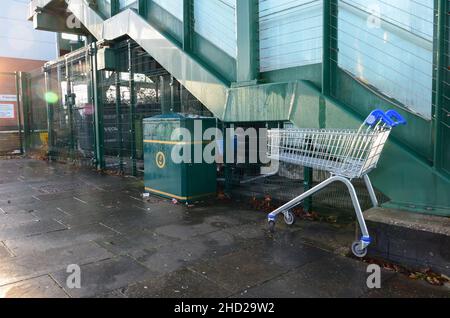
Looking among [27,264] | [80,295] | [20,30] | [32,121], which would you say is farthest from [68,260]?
[20,30]

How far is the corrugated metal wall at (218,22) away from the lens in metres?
6.32

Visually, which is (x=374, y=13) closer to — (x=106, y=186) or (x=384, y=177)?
(x=384, y=177)

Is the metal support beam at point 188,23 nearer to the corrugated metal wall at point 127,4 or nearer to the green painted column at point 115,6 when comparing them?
the corrugated metal wall at point 127,4

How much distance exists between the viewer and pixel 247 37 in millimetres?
5879

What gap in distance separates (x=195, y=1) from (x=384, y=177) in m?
4.69

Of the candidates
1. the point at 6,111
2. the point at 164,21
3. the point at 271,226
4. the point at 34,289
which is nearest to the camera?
the point at 34,289

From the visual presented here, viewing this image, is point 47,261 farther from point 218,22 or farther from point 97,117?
point 97,117

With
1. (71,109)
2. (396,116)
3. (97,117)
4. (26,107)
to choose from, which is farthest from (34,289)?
(26,107)

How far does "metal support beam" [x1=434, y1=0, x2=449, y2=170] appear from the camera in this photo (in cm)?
377

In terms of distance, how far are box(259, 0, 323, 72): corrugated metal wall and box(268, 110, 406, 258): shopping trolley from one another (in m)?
1.46

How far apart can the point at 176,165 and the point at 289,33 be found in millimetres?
2650

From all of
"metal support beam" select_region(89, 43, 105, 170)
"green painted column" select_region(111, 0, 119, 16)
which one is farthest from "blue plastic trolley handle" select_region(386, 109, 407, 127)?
"metal support beam" select_region(89, 43, 105, 170)

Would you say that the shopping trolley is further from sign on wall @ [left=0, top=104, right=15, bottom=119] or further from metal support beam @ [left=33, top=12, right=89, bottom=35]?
sign on wall @ [left=0, top=104, right=15, bottom=119]

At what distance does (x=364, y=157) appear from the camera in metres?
3.98
